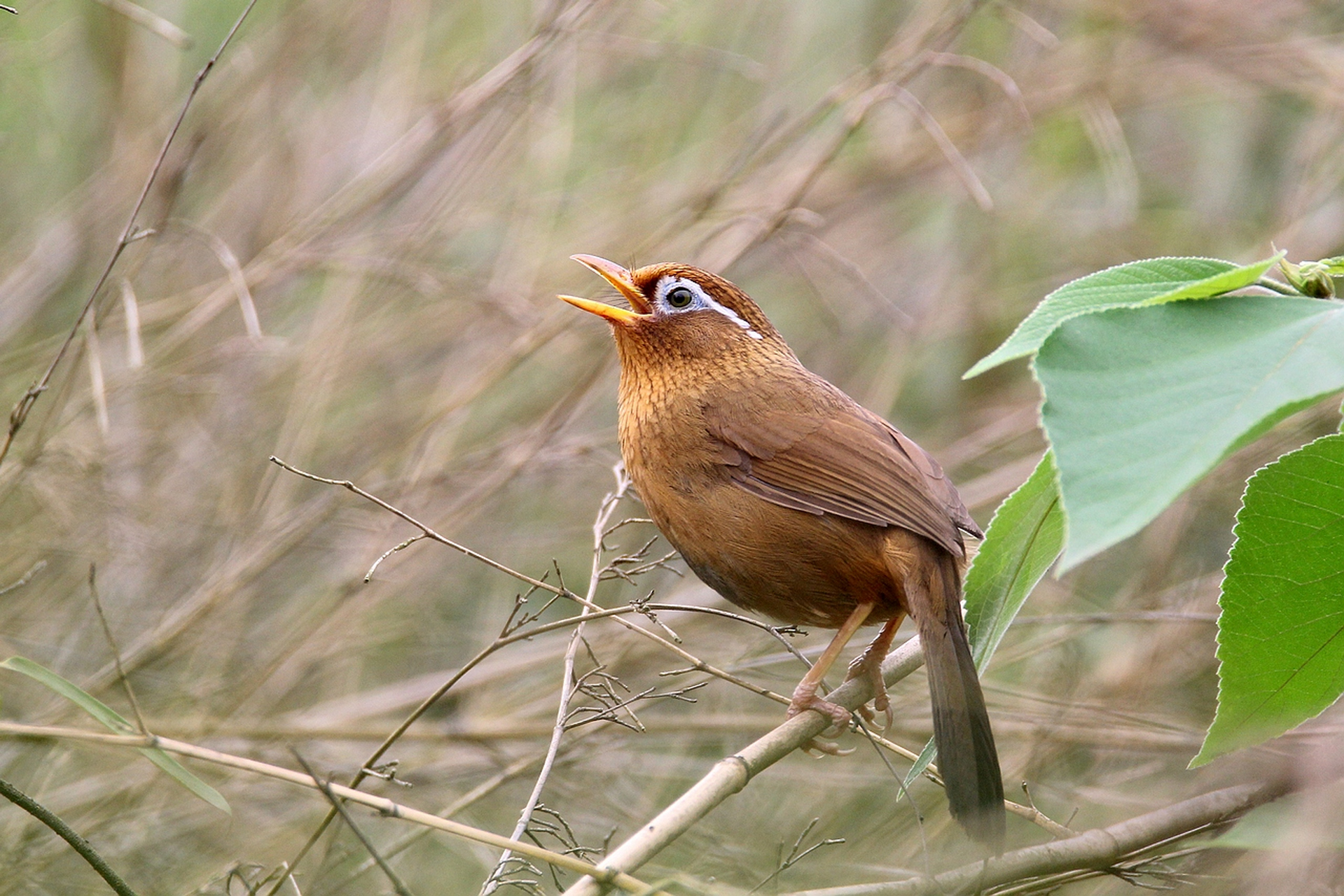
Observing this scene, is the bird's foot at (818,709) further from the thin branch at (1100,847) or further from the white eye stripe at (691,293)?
the white eye stripe at (691,293)

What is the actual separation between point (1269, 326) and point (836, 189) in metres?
A: 4.48

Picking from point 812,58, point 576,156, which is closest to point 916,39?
point 812,58

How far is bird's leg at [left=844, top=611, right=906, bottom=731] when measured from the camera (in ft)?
10.9

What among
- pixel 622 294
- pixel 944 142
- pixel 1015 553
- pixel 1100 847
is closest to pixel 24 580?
pixel 622 294

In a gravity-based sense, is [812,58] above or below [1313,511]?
above

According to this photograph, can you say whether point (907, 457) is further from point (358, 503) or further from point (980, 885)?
point (358, 503)

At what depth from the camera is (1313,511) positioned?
4.64ft

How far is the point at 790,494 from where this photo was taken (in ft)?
11.2

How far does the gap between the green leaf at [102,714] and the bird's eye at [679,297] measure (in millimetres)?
2235

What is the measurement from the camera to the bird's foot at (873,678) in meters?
3.32

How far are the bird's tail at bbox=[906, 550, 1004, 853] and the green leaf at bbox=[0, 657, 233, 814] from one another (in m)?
1.32

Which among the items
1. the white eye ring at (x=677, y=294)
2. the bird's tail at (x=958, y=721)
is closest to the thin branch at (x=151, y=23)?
the white eye ring at (x=677, y=294)

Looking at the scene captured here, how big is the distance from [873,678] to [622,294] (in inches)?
59.5

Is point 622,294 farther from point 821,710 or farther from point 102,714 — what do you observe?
point 102,714
